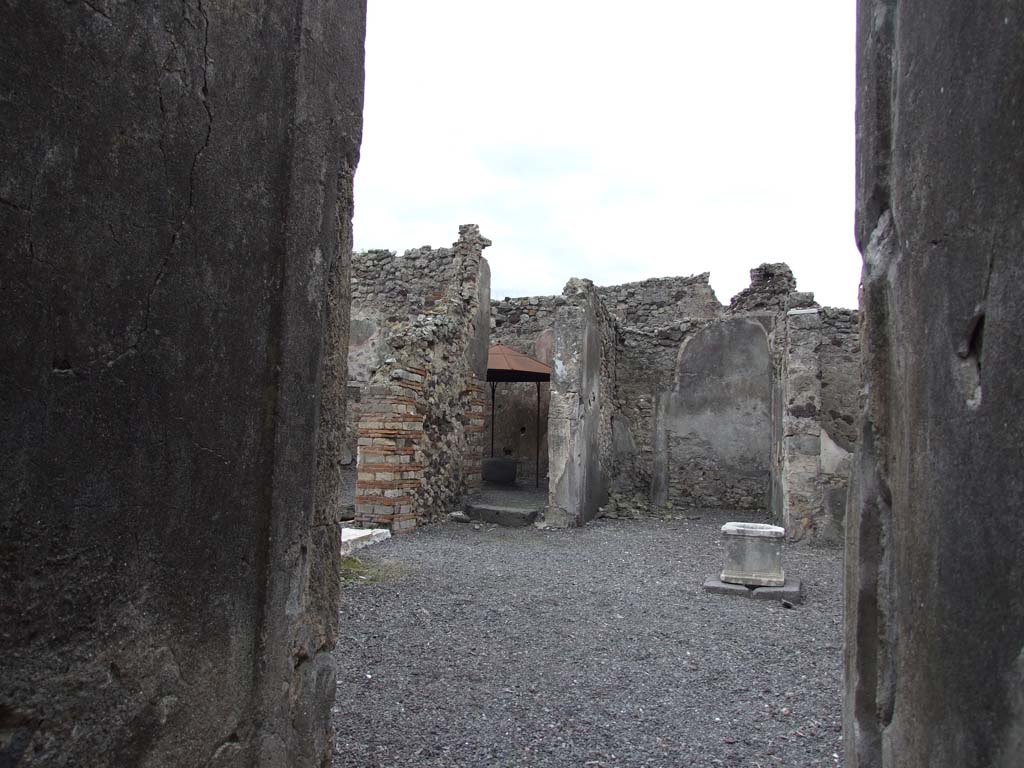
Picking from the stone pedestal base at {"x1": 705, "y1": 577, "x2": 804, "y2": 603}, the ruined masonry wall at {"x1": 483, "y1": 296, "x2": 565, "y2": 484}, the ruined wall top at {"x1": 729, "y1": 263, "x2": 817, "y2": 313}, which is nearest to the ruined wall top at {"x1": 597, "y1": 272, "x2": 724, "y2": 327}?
the ruined masonry wall at {"x1": 483, "y1": 296, "x2": 565, "y2": 484}

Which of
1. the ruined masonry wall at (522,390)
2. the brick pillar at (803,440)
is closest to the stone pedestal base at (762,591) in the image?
the brick pillar at (803,440)

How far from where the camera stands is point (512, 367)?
11.4 m

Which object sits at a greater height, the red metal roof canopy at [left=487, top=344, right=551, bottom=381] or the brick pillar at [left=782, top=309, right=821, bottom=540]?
the red metal roof canopy at [left=487, top=344, right=551, bottom=381]

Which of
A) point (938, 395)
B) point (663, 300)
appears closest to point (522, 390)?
point (663, 300)

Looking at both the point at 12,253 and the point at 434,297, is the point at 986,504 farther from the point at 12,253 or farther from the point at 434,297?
the point at 434,297

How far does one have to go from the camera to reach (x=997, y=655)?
1019mm

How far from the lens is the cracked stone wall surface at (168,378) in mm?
1271

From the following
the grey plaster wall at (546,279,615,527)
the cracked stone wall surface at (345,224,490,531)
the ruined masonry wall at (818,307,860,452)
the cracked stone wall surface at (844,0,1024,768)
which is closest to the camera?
the cracked stone wall surface at (844,0,1024,768)

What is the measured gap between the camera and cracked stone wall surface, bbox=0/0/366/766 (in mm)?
1271

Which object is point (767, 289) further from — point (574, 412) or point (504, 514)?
point (504, 514)

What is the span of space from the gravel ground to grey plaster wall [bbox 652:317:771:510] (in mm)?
4012

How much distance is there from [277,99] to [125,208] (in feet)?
1.89

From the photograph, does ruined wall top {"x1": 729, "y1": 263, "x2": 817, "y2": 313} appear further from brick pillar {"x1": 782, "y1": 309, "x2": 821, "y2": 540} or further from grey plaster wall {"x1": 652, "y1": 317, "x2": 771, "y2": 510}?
brick pillar {"x1": 782, "y1": 309, "x2": 821, "y2": 540}

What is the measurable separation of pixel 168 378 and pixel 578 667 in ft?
9.82
